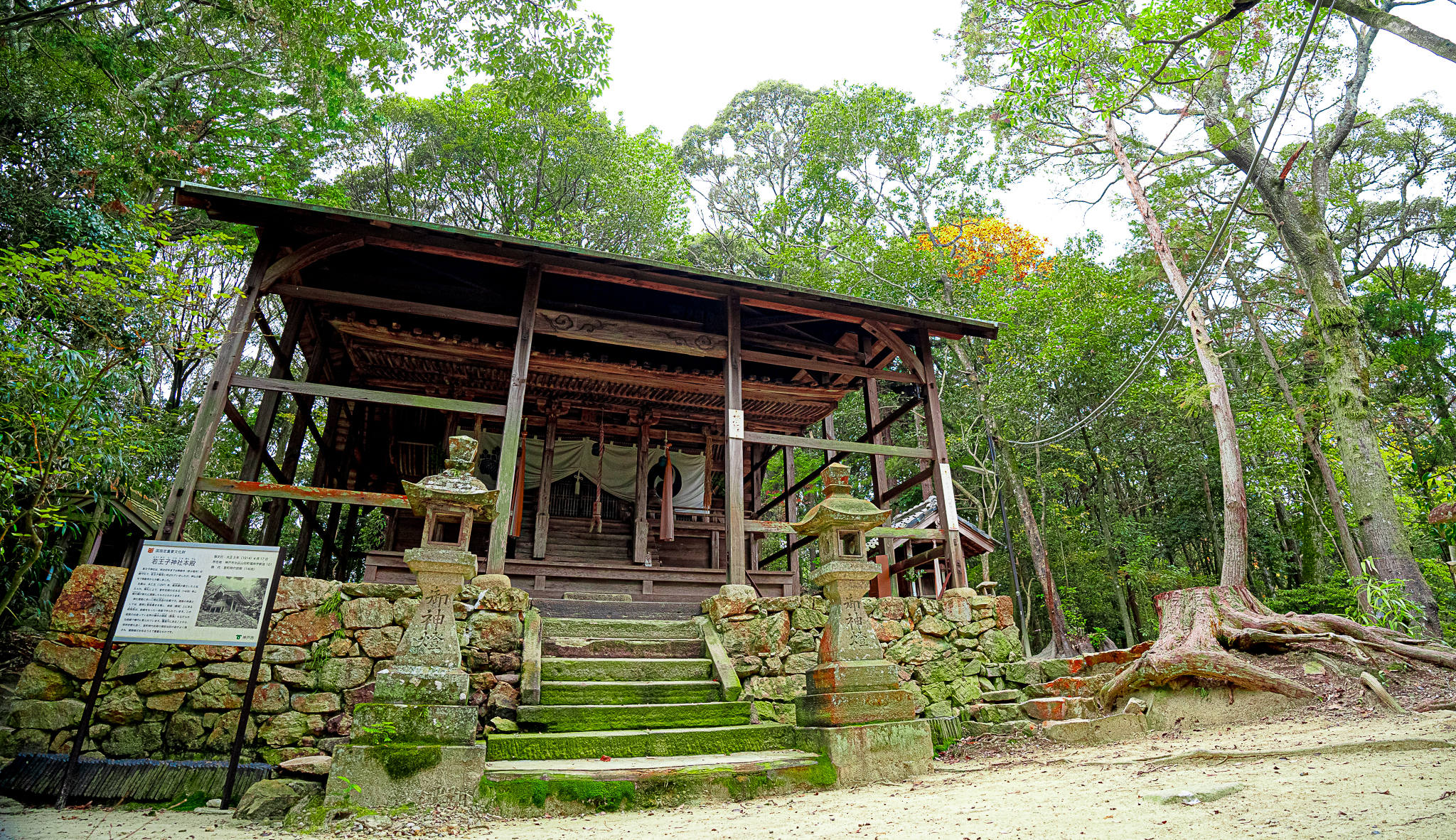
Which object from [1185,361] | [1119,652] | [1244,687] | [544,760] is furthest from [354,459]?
[1185,361]

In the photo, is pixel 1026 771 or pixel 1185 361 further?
pixel 1185 361

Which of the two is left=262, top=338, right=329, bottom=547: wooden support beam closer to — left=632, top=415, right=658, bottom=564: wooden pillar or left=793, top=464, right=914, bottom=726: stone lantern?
left=632, top=415, right=658, bottom=564: wooden pillar

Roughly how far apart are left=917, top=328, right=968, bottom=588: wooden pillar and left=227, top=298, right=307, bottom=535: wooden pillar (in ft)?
23.7

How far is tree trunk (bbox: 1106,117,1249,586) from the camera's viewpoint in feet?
29.2

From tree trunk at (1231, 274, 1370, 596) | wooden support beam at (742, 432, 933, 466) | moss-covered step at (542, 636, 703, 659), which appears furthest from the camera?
tree trunk at (1231, 274, 1370, 596)

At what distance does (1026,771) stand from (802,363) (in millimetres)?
5084

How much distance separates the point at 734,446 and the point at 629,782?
149 inches

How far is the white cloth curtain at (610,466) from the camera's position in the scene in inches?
411

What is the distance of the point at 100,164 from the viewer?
402 inches

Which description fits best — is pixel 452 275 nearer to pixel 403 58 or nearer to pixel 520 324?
pixel 520 324

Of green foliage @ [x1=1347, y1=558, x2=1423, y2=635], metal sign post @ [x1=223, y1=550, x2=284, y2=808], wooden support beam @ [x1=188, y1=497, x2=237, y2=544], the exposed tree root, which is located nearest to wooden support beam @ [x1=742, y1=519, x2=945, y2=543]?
the exposed tree root

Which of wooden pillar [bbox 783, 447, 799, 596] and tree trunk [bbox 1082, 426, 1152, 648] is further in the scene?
tree trunk [bbox 1082, 426, 1152, 648]

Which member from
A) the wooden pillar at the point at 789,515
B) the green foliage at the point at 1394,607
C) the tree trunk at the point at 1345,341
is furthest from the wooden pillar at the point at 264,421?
the green foliage at the point at 1394,607

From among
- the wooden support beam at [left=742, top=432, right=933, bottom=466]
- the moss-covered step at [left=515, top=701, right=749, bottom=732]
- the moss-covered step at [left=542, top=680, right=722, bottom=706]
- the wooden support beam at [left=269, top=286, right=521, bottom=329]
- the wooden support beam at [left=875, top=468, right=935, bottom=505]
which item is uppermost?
the wooden support beam at [left=269, top=286, right=521, bottom=329]
